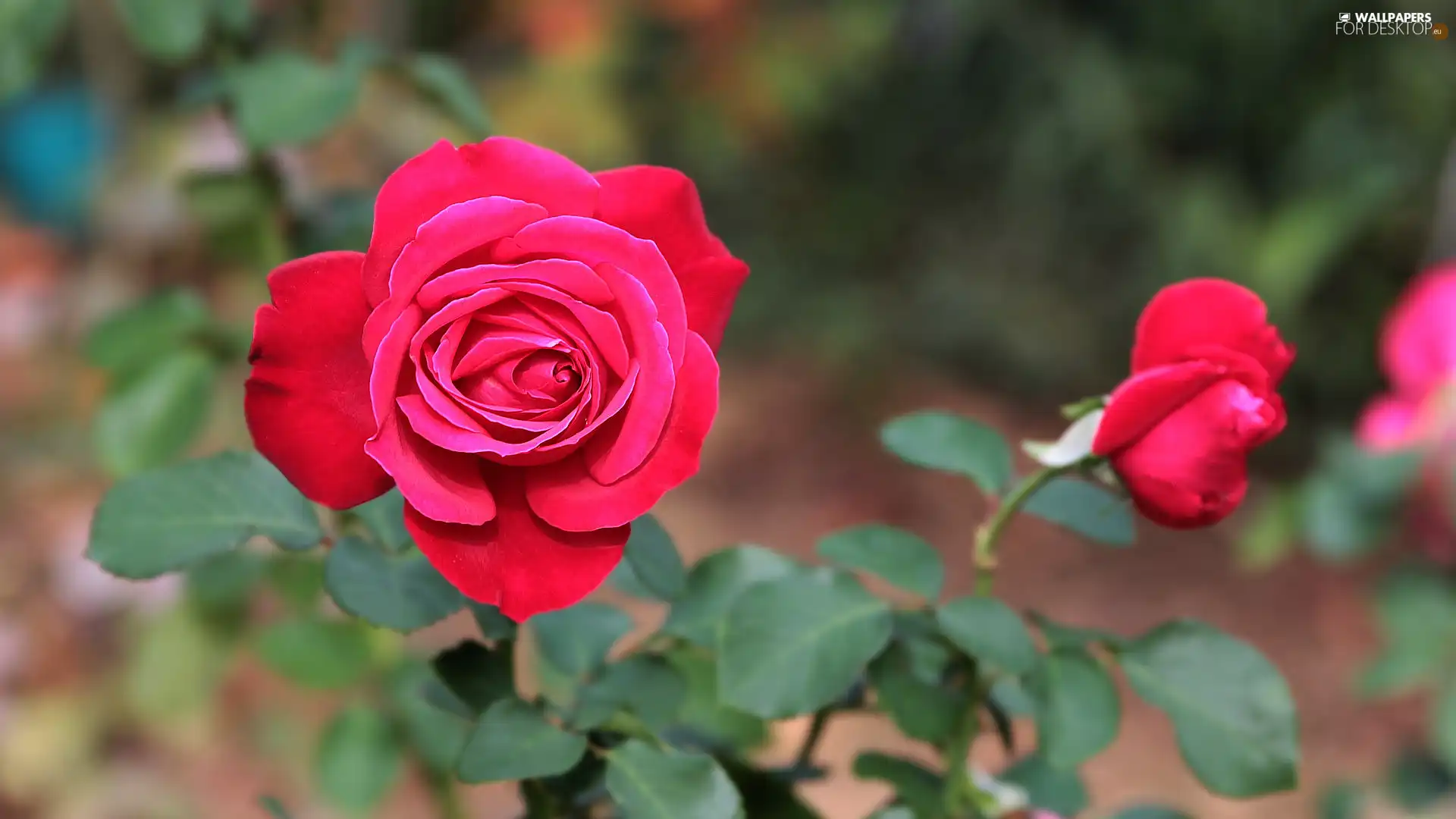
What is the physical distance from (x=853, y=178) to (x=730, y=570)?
2.10 m

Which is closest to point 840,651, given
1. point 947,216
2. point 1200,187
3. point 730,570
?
point 730,570

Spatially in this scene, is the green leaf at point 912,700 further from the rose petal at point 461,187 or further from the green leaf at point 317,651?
the green leaf at point 317,651

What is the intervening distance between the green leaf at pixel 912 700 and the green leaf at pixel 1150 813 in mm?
146

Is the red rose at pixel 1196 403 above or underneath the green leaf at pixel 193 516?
above

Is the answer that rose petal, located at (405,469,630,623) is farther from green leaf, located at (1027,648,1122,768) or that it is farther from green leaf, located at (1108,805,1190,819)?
green leaf, located at (1108,805,1190,819)

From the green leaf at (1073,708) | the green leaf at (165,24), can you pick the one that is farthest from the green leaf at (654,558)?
the green leaf at (165,24)

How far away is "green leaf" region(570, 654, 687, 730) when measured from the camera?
41 cm

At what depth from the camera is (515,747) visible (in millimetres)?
364

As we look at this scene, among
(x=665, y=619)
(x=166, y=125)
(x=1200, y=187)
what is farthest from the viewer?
(x=166, y=125)

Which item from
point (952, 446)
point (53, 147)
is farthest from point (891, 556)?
point (53, 147)

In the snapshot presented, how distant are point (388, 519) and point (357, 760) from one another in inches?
12.5

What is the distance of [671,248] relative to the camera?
13.3 inches

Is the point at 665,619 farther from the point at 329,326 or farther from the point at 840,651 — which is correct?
the point at 329,326

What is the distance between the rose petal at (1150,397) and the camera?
0.36 m
